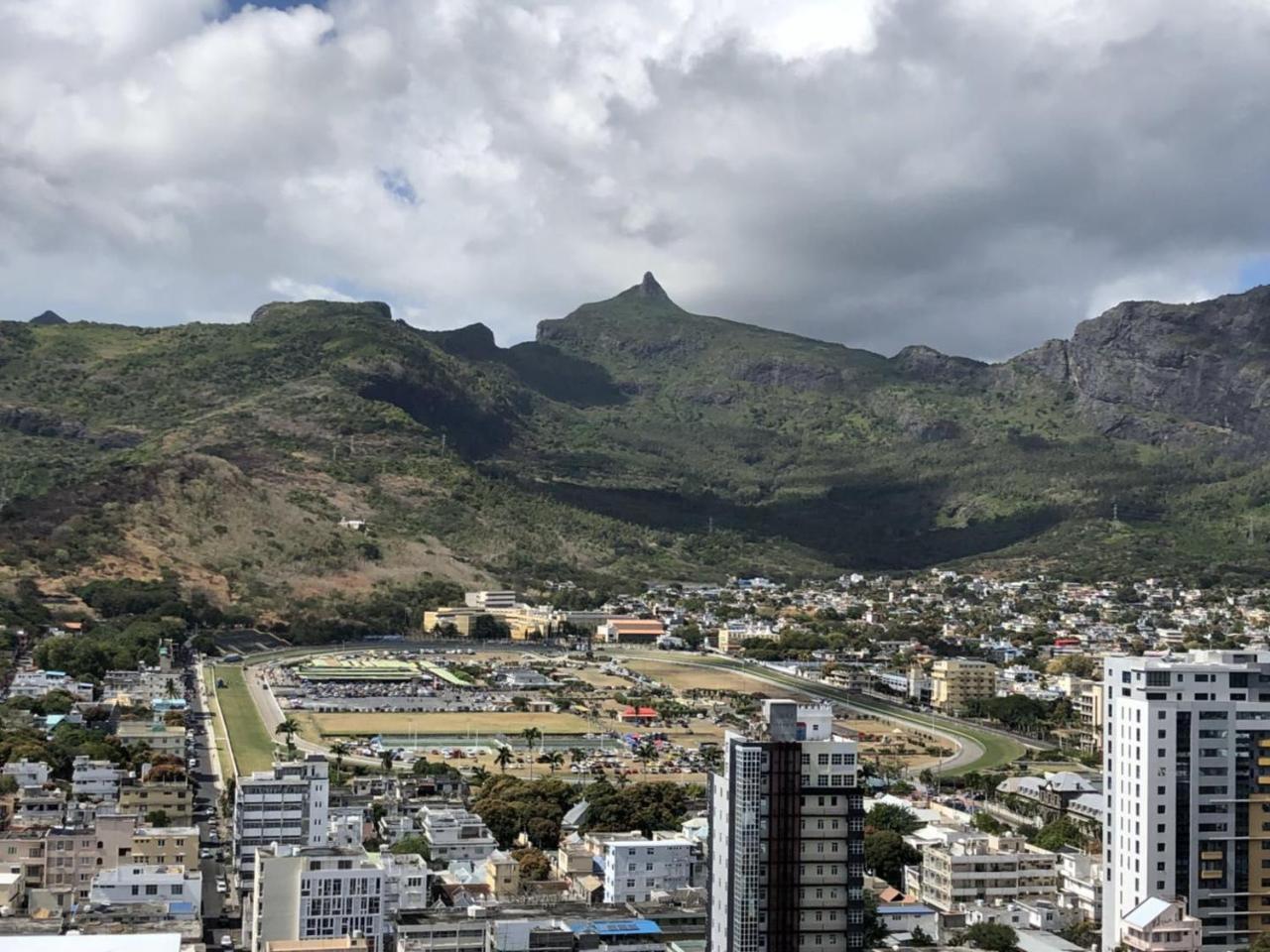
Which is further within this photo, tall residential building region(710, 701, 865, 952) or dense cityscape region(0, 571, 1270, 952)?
dense cityscape region(0, 571, 1270, 952)

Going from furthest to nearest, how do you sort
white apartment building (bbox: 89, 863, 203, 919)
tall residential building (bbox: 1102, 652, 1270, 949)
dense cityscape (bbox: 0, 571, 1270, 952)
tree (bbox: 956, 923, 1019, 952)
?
white apartment building (bbox: 89, 863, 203, 919) → tree (bbox: 956, 923, 1019, 952) → tall residential building (bbox: 1102, 652, 1270, 949) → dense cityscape (bbox: 0, 571, 1270, 952)

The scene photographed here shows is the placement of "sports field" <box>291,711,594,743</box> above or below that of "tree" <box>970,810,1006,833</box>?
above

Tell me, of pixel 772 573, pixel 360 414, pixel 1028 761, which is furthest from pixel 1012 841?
pixel 360 414

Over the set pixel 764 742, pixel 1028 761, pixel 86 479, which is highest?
pixel 86 479

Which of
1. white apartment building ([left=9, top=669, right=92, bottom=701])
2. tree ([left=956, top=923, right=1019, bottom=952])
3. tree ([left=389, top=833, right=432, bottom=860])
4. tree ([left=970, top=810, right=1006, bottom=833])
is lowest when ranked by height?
tree ([left=956, top=923, right=1019, bottom=952])

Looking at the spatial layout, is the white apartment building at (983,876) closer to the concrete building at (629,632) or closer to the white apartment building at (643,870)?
the white apartment building at (643,870)

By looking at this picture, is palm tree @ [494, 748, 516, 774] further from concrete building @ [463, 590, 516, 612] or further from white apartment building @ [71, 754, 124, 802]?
concrete building @ [463, 590, 516, 612]

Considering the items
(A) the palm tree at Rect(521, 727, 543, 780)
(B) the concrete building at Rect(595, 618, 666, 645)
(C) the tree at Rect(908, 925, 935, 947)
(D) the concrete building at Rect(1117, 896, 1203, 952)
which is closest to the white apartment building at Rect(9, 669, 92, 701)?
(A) the palm tree at Rect(521, 727, 543, 780)

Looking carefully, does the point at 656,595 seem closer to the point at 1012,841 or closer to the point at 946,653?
the point at 946,653
